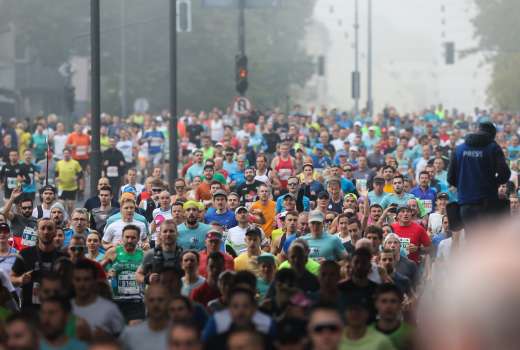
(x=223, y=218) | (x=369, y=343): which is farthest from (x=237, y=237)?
(x=369, y=343)

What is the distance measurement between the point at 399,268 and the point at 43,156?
73.6ft

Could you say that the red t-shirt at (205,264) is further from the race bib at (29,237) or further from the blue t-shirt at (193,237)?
the race bib at (29,237)

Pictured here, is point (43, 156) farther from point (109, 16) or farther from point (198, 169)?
point (109, 16)

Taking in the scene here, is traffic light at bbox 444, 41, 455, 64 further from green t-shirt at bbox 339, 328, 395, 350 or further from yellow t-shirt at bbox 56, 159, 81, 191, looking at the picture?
green t-shirt at bbox 339, 328, 395, 350

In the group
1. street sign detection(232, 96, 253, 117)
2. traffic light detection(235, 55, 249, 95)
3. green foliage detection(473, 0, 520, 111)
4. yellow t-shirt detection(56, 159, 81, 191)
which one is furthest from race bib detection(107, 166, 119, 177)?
green foliage detection(473, 0, 520, 111)

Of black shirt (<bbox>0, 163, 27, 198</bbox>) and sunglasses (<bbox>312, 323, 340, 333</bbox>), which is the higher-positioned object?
sunglasses (<bbox>312, 323, 340, 333</bbox>)

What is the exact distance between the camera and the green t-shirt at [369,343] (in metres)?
6.55

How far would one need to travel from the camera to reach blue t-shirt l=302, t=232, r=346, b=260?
40.4ft

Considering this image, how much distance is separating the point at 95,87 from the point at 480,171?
1064 centimetres

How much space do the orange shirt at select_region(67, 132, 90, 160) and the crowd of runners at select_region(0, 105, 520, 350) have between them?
388 cm

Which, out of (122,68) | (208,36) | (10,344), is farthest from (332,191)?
(208,36)

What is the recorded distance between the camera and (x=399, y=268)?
1222cm

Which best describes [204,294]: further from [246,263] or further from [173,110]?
[173,110]

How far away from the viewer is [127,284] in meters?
11.8
